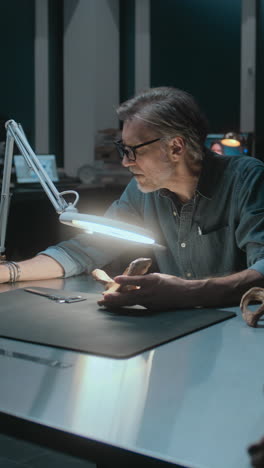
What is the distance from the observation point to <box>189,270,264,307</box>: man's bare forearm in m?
1.61

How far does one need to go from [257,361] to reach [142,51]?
5.58 meters

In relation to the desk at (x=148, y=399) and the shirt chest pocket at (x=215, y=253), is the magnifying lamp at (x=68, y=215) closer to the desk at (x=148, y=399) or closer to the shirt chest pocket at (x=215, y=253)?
the desk at (x=148, y=399)

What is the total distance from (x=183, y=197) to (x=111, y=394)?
124 centimetres

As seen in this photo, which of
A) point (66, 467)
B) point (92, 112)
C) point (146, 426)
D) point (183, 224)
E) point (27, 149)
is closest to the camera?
point (146, 426)

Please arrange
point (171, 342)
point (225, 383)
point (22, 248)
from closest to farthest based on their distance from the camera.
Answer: point (225, 383) < point (171, 342) < point (22, 248)

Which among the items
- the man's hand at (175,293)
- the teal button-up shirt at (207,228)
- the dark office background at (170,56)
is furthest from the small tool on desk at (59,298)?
the dark office background at (170,56)

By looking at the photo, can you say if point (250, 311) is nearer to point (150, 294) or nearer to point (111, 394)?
point (150, 294)

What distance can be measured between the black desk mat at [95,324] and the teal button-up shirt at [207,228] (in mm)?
449

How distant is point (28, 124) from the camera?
641 cm

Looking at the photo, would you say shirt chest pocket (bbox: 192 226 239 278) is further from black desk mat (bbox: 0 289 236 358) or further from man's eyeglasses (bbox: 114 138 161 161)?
black desk mat (bbox: 0 289 236 358)

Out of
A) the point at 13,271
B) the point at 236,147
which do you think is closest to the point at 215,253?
the point at 13,271

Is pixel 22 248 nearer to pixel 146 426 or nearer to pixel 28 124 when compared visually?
pixel 28 124

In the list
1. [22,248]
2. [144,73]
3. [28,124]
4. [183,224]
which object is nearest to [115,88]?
[144,73]

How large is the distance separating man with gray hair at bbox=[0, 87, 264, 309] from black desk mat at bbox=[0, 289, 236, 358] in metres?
0.41
